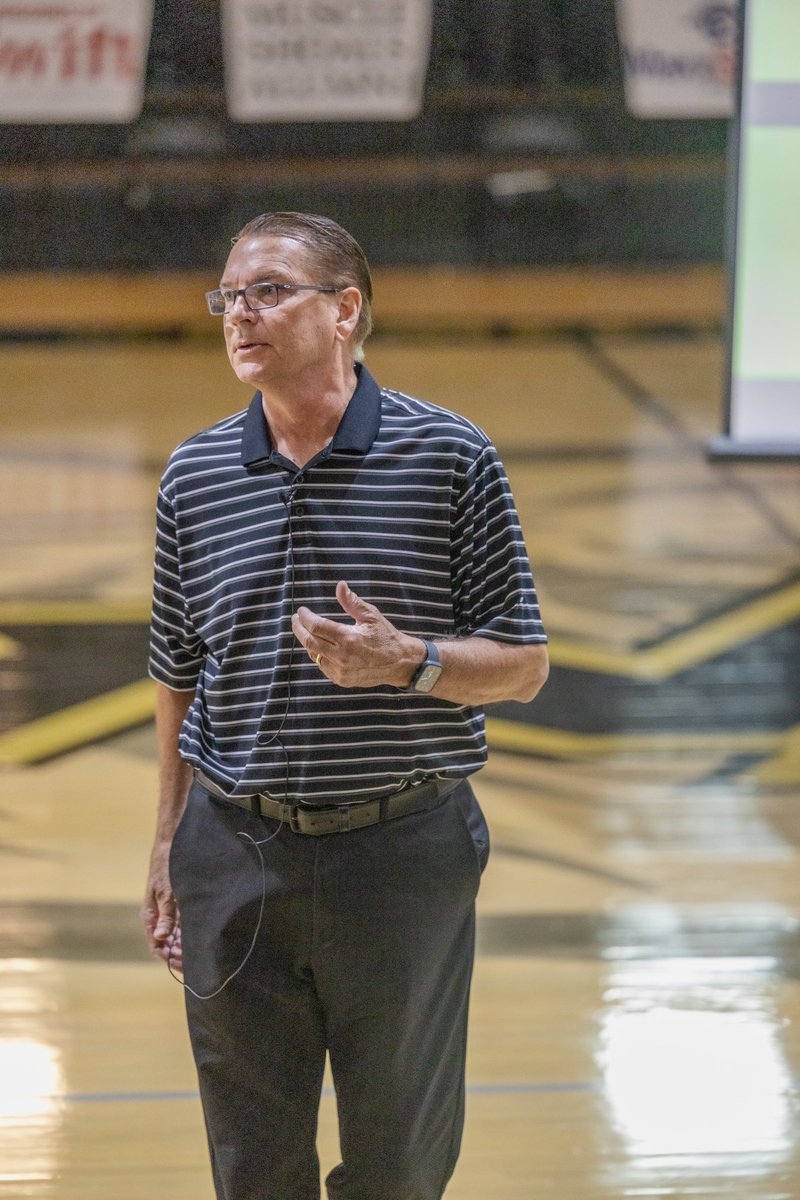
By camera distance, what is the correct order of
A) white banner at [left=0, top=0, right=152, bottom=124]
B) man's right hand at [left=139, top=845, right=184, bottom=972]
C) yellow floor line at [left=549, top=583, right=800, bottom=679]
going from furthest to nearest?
white banner at [left=0, top=0, right=152, bottom=124] < yellow floor line at [left=549, top=583, right=800, bottom=679] < man's right hand at [left=139, top=845, right=184, bottom=972]

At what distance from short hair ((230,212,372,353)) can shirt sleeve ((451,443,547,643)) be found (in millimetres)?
244

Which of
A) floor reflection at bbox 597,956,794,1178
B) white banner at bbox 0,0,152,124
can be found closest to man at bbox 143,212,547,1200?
floor reflection at bbox 597,956,794,1178

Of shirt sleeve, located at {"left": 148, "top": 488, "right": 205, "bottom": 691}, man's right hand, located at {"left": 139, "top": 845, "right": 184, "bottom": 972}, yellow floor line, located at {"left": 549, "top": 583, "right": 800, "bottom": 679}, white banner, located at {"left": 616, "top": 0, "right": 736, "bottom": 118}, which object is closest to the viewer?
shirt sleeve, located at {"left": 148, "top": 488, "right": 205, "bottom": 691}

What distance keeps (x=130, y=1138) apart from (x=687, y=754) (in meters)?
2.08

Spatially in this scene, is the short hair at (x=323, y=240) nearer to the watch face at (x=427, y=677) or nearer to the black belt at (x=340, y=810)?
the watch face at (x=427, y=677)

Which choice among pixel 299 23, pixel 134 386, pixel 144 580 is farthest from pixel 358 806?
pixel 134 386

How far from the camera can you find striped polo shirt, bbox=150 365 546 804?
1576 millimetres

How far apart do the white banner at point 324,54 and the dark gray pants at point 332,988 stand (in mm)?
5979

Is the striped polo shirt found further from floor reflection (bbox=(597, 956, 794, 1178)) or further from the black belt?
floor reflection (bbox=(597, 956, 794, 1178))

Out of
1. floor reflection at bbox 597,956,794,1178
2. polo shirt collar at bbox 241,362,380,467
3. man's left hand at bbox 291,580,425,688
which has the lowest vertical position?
floor reflection at bbox 597,956,794,1178

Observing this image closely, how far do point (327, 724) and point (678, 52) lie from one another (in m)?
6.67

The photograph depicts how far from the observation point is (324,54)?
6945 millimetres

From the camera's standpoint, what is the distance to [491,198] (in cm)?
1085

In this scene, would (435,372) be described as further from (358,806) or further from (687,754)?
(358,806)
